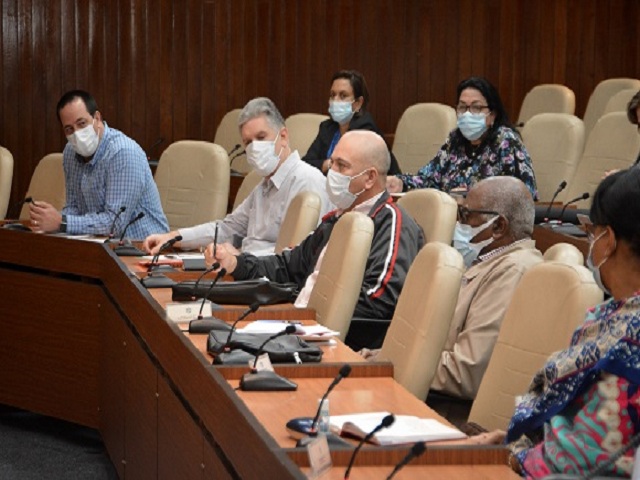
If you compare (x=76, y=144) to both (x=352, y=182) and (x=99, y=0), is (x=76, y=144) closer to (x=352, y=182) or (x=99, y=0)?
(x=352, y=182)

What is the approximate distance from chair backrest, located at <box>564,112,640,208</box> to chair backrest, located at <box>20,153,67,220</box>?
272 centimetres

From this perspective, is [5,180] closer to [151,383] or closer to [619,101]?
[619,101]

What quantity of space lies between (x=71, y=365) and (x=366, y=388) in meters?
2.39

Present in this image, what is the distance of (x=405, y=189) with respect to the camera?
672 centimetres

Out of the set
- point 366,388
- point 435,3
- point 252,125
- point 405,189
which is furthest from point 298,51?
point 366,388

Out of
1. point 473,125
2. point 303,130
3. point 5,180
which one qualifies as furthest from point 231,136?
point 473,125

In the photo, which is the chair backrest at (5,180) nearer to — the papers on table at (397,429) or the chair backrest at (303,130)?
the chair backrest at (303,130)

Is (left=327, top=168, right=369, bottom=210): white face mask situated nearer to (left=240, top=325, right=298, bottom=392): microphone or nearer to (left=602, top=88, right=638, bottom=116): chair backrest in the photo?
(left=240, top=325, right=298, bottom=392): microphone

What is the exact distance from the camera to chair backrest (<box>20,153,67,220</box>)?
6.94m

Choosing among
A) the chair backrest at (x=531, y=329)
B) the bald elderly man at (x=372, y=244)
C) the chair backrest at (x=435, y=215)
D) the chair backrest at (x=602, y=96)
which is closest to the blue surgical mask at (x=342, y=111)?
the chair backrest at (x=602, y=96)

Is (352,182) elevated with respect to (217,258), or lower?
elevated

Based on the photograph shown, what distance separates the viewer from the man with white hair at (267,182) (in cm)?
560

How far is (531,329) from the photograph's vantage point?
297cm

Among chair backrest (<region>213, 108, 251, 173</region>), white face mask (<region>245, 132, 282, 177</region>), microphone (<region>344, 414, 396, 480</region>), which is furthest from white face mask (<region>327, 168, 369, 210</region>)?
chair backrest (<region>213, 108, 251, 173</region>)
